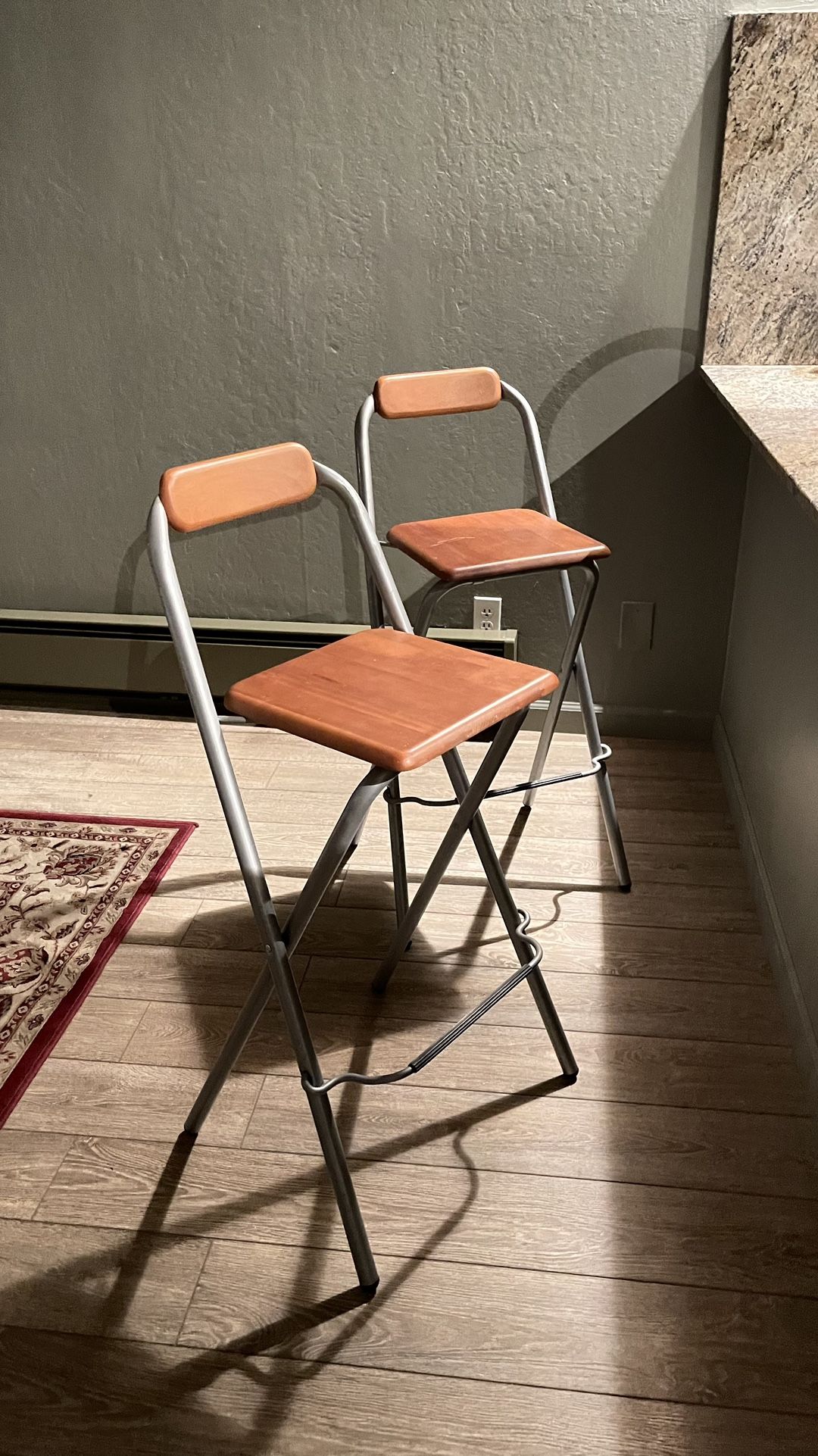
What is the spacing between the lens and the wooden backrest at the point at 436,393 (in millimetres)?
1980

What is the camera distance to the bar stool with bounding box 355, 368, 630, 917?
1.89 m

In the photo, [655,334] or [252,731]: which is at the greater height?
[655,334]

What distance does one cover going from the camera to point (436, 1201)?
4.85 feet

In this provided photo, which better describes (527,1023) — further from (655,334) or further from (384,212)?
(384,212)

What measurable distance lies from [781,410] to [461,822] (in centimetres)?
101

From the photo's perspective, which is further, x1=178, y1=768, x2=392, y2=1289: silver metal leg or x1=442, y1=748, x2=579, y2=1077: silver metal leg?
x1=442, y1=748, x2=579, y2=1077: silver metal leg

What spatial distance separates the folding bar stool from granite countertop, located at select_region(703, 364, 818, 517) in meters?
0.42

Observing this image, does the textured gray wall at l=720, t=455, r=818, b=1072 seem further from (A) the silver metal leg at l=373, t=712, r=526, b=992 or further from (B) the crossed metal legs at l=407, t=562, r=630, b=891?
(A) the silver metal leg at l=373, t=712, r=526, b=992

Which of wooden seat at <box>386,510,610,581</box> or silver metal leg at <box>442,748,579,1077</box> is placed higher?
wooden seat at <box>386,510,610,581</box>

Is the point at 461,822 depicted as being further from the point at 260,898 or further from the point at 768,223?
the point at 768,223

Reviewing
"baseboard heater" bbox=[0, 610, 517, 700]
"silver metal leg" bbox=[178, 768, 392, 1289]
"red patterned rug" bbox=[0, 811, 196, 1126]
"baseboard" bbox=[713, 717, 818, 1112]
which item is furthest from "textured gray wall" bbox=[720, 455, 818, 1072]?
"red patterned rug" bbox=[0, 811, 196, 1126]

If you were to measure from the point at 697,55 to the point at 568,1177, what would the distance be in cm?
215

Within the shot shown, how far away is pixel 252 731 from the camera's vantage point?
291 centimetres

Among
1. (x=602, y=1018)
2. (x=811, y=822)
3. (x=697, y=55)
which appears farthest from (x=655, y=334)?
(x=602, y=1018)
